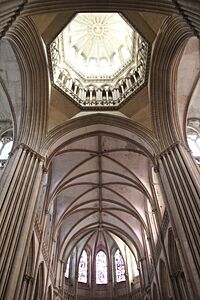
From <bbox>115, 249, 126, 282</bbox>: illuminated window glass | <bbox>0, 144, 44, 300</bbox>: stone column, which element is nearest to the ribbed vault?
<bbox>115, 249, 126, 282</bbox>: illuminated window glass

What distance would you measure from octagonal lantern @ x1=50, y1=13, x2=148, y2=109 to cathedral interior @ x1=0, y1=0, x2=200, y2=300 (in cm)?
8

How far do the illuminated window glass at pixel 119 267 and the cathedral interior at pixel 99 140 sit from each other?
1.45ft

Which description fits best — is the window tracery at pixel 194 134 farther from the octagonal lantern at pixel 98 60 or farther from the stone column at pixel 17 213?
the stone column at pixel 17 213

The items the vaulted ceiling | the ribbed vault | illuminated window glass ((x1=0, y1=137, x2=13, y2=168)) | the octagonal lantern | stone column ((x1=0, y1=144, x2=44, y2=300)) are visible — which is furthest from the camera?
the vaulted ceiling

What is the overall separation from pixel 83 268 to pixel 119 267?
9.74 feet

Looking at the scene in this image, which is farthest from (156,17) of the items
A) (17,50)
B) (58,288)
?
(58,288)

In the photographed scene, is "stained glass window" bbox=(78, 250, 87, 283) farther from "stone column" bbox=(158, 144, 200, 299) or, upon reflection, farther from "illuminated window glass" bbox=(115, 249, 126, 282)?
"stone column" bbox=(158, 144, 200, 299)

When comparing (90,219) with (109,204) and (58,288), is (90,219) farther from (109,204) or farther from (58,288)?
(58,288)

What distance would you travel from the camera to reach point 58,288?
1817cm

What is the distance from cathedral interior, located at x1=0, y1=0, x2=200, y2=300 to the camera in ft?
28.6

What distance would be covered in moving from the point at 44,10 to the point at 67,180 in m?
10.5

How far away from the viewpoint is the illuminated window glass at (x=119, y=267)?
73.7 feet

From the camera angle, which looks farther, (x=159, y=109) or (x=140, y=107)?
(x=140, y=107)

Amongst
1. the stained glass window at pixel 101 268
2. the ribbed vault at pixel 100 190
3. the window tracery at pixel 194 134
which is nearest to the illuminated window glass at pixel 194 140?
the window tracery at pixel 194 134
